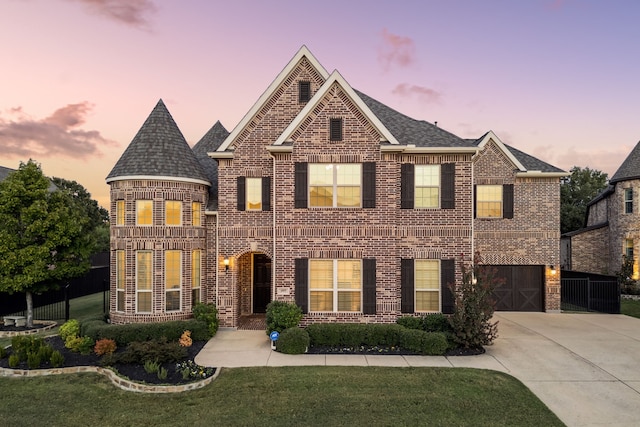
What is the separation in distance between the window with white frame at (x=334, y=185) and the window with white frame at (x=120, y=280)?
774 centimetres

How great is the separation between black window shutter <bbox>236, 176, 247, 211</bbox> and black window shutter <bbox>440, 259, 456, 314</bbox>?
8.08m

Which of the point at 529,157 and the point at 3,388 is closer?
the point at 3,388

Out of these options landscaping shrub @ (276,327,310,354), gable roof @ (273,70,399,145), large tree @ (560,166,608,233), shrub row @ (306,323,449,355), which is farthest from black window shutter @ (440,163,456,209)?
large tree @ (560,166,608,233)

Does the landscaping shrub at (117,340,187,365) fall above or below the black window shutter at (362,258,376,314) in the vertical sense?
below

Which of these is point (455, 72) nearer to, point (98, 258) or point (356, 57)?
point (356, 57)

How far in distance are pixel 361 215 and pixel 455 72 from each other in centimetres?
1408

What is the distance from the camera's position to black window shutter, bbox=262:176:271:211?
45.0 feet

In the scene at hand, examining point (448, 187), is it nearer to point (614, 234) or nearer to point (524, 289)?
point (524, 289)

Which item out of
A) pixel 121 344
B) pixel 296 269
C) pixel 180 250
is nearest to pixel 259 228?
pixel 296 269

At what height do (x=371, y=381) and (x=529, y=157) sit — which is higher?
(x=529, y=157)

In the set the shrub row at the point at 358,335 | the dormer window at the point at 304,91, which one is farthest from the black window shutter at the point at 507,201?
the dormer window at the point at 304,91

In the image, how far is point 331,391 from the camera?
817 cm

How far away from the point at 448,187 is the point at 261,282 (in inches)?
367

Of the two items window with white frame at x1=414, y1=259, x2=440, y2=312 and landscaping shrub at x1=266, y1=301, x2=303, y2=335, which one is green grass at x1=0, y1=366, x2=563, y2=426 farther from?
window with white frame at x1=414, y1=259, x2=440, y2=312
